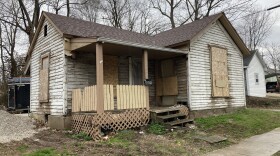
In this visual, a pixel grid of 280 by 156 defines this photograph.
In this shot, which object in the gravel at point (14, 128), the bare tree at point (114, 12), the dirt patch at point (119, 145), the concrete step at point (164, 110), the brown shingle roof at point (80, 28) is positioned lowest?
the dirt patch at point (119, 145)

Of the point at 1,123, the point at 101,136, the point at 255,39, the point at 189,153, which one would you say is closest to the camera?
the point at 189,153

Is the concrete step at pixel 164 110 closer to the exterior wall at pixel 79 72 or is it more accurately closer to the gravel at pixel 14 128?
the exterior wall at pixel 79 72

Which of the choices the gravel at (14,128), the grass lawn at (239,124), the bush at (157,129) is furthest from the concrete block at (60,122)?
the grass lawn at (239,124)

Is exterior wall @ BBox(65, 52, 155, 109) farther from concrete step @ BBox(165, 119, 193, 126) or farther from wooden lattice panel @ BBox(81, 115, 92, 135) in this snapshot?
concrete step @ BBox(165, 119, 193, 126)

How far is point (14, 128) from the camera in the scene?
39.4 feet

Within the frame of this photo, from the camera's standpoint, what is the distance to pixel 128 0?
124 feet

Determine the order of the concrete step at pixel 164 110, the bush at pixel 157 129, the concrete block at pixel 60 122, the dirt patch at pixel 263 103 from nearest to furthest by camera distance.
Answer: the bush at pixel 157 129
the concrete step at pixel 164 110
the concrete block at pixel 60 122
the dirt patch at pixel 263 103

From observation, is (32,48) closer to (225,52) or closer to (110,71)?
(110,71)

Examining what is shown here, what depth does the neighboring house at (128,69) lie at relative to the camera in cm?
1088

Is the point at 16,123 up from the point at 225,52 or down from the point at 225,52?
down

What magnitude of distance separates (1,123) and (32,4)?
17.6m

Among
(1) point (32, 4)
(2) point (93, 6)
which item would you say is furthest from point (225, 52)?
(2) point (93, 6)

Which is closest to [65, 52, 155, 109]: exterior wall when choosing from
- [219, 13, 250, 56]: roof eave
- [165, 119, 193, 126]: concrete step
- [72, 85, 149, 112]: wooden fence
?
[72, 85, 149, 112]: wooden fence

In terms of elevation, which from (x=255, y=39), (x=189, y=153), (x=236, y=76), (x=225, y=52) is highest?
(x=255, y=39)
